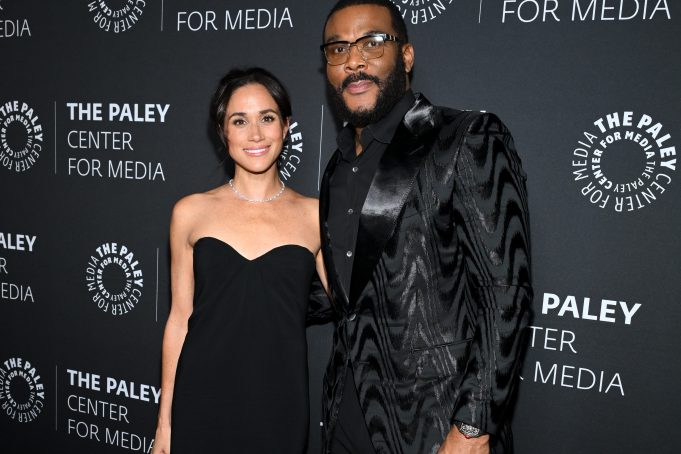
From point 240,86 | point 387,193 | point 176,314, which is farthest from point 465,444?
point 240,86

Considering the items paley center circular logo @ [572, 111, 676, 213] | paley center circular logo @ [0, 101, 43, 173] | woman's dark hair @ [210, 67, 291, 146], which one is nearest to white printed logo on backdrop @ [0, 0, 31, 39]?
paley center circular logo @ [0, 101, 43, 173]

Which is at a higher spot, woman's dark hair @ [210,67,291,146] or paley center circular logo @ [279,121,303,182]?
woman's dark hair @ [210,67,291,146]

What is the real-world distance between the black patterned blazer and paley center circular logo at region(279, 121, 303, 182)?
76 cm

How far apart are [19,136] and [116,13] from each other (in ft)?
2.71

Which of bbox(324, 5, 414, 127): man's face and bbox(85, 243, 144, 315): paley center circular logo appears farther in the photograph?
bbox(85, 243, 144, 315): paley center circular logo

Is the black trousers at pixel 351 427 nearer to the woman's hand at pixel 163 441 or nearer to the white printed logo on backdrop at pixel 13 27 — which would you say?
the woman's hand at pixel 163 441

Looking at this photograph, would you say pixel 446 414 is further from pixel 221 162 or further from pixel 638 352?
pixel 221 162

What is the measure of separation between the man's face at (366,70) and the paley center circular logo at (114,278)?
4.86ft

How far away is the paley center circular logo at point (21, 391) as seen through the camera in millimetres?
2838

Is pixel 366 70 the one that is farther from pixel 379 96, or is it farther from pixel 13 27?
pixel 13 27

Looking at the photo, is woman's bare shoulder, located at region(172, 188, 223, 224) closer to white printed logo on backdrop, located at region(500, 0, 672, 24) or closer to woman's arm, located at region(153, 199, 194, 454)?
woman's arm, located at region(153, 199, 194, 454)

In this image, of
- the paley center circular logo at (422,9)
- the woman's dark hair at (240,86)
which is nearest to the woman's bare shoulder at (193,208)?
the woman's dark hair at (240,86)

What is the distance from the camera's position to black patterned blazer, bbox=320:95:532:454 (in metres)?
1.28

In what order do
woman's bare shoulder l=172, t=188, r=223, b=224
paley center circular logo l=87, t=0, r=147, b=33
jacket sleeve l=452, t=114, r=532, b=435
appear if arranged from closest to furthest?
1. jacket sleeve l=452, t=114, r=532, b=435
2. woman's bare shoulder l=172, t=188, r=223, b=224
3. paley center circular logo l=87, t=0, r=147, b=33
